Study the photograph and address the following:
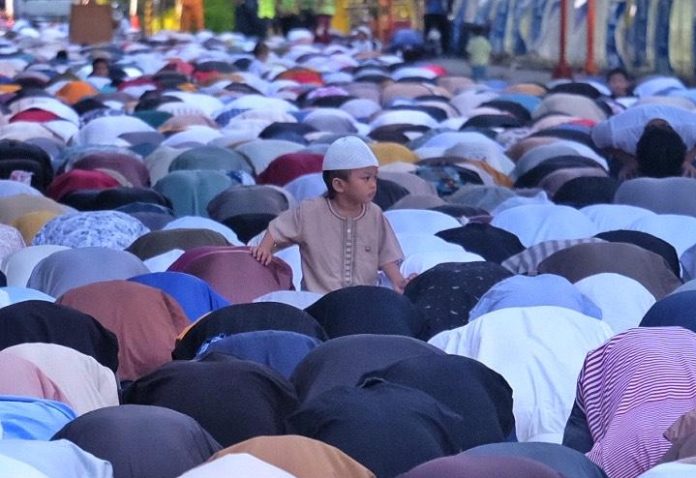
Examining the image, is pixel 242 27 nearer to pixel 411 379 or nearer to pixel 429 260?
pixel 429 260

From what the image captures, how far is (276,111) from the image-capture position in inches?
614

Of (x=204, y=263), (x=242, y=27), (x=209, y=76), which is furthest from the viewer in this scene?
(x=242, y=27)

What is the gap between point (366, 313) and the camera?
602 centimetres

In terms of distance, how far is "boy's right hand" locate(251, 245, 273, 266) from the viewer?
272 inches

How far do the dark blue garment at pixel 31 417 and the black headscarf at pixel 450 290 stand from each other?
2.14 meters

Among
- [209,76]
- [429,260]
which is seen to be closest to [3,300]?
[429,260]

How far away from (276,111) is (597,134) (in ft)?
14.7

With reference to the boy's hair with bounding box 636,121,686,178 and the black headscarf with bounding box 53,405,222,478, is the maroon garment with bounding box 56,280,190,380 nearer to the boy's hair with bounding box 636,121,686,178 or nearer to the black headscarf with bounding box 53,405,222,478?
the black headscarf with bounding box 53,405,222,478

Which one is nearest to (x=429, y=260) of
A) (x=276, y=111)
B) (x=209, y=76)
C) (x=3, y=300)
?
(x=3, y=300)

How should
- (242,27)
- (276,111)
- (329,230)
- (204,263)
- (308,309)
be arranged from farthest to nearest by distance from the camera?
(242,27), (276,111), (204,263), (329,230), (308,309)

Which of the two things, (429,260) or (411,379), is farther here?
(429,260)

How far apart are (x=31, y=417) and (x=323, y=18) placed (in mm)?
27714

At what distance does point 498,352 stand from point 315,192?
208 inches

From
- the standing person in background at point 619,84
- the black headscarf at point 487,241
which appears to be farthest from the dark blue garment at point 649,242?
the standing person in background at point 619,84
